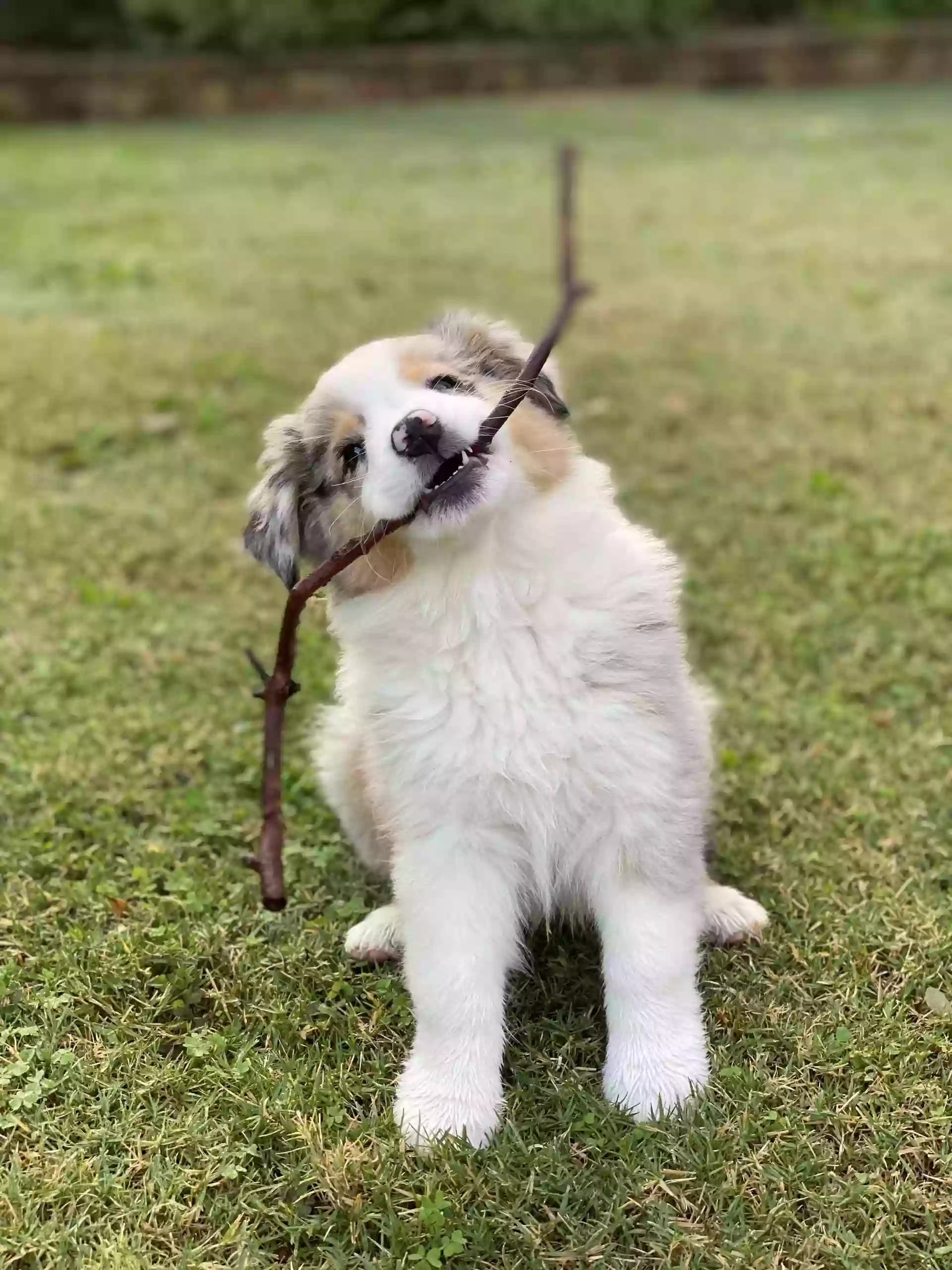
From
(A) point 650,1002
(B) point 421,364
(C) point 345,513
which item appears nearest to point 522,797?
(A) point 650,1002

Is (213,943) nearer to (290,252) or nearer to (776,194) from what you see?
(290,252)

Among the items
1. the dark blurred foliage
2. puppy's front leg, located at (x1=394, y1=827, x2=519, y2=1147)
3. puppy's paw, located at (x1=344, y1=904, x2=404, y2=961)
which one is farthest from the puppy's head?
the dark blurred foliage

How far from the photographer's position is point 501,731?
2316 millimetres

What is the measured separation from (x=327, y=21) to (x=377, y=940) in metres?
20.6

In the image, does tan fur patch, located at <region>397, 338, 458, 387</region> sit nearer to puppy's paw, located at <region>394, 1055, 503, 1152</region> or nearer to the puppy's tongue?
the puppy's tongue

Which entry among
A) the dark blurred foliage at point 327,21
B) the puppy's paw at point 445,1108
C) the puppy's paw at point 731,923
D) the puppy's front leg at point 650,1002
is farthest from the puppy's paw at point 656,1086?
the dark blurred foliage at point 327,21

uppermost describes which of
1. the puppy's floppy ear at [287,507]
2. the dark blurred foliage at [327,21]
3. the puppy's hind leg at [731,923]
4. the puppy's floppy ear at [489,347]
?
the puppy's floppy ear at [489,347]

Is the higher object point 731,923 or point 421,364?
point 421,364

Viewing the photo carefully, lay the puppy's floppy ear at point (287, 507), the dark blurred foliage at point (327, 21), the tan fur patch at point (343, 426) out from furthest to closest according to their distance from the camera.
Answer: the dark blurred foliage at point (327, 21) → the puppy's floppy ear at point (287, 507) → the tan fur patch at point (343, 426)

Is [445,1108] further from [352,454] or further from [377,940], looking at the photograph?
[352,454]

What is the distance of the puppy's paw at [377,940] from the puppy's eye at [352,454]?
1.02m

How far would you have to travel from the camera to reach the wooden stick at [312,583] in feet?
6.96

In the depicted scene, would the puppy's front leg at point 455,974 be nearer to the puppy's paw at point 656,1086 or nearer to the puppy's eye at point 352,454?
the puppy's paw at point 656,1086

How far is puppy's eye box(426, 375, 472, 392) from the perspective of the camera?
8.11 feet
